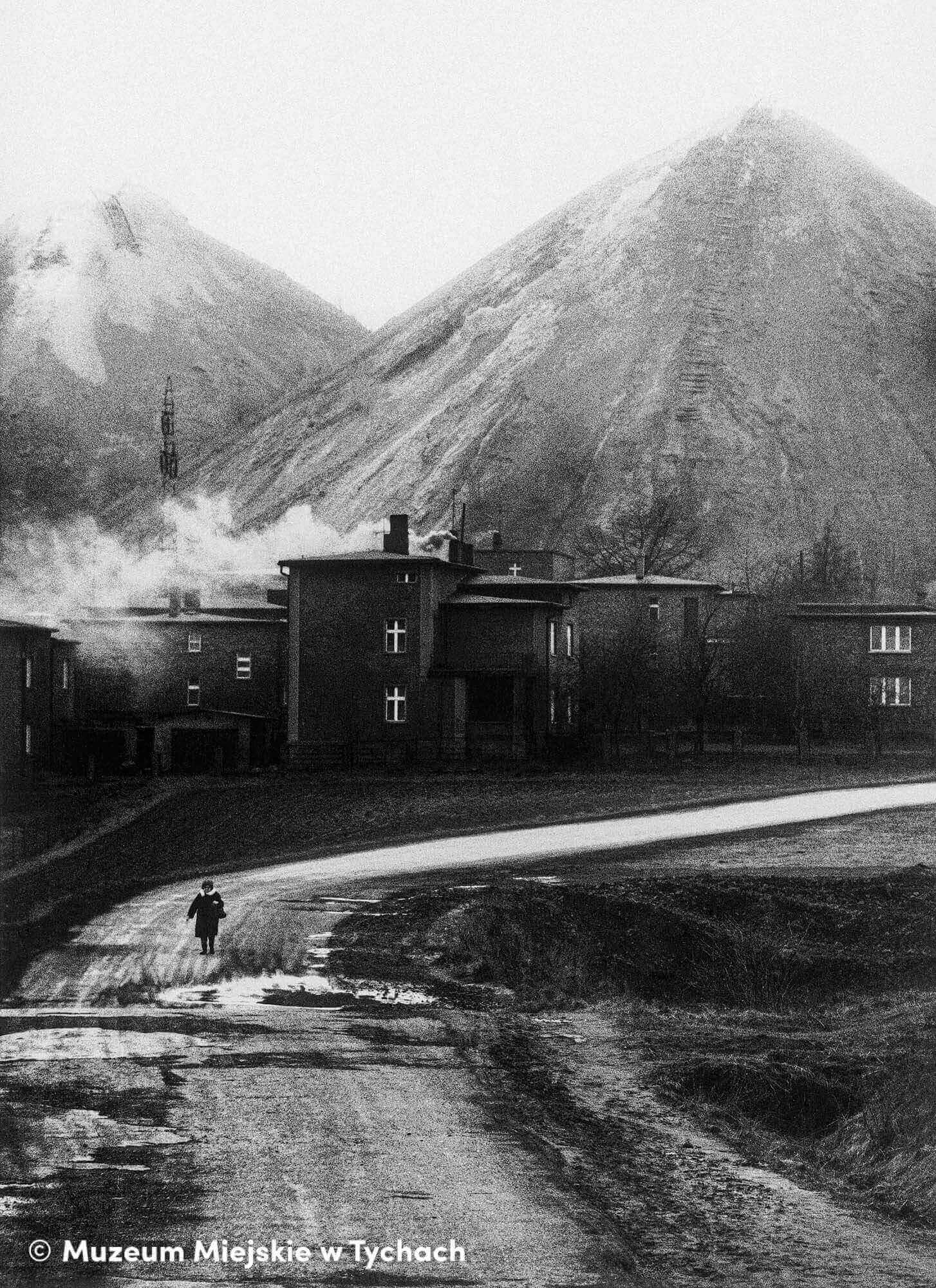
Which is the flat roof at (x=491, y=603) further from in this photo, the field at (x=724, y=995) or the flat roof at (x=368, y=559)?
the field at (x=724, y=995)

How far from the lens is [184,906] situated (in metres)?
28.2

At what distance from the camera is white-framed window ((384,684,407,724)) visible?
56750mm

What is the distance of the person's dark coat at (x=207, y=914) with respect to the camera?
23609 mm

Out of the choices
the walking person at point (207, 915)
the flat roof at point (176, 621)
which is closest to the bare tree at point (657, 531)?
the flat roof at point (176, 621)

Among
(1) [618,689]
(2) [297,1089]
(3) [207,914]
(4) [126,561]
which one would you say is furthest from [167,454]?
(2) [297,1089]

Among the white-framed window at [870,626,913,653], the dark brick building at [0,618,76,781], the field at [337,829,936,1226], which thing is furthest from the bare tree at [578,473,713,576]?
the field at [337,829,936,1226]

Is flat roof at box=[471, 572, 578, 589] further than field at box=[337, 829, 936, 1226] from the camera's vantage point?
Yes

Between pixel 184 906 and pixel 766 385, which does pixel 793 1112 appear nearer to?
pixel 184 906

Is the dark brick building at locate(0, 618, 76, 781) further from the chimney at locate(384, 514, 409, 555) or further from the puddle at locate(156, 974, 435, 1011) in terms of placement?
the puddle at locate(156, 974, 435, 1011)

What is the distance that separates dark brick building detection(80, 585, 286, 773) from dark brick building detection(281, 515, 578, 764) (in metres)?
2.38

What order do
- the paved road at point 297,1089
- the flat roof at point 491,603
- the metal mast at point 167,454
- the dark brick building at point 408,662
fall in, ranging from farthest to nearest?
the metal mast at point 167,454
the flat roof at point 491,603
the dark brick building at point 408,662
the paved road at point 297,1089

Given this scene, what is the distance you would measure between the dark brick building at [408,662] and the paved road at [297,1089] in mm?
26969

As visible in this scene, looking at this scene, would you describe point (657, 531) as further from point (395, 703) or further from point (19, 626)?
point (19, 626)

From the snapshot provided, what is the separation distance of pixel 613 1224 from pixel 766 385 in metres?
152
